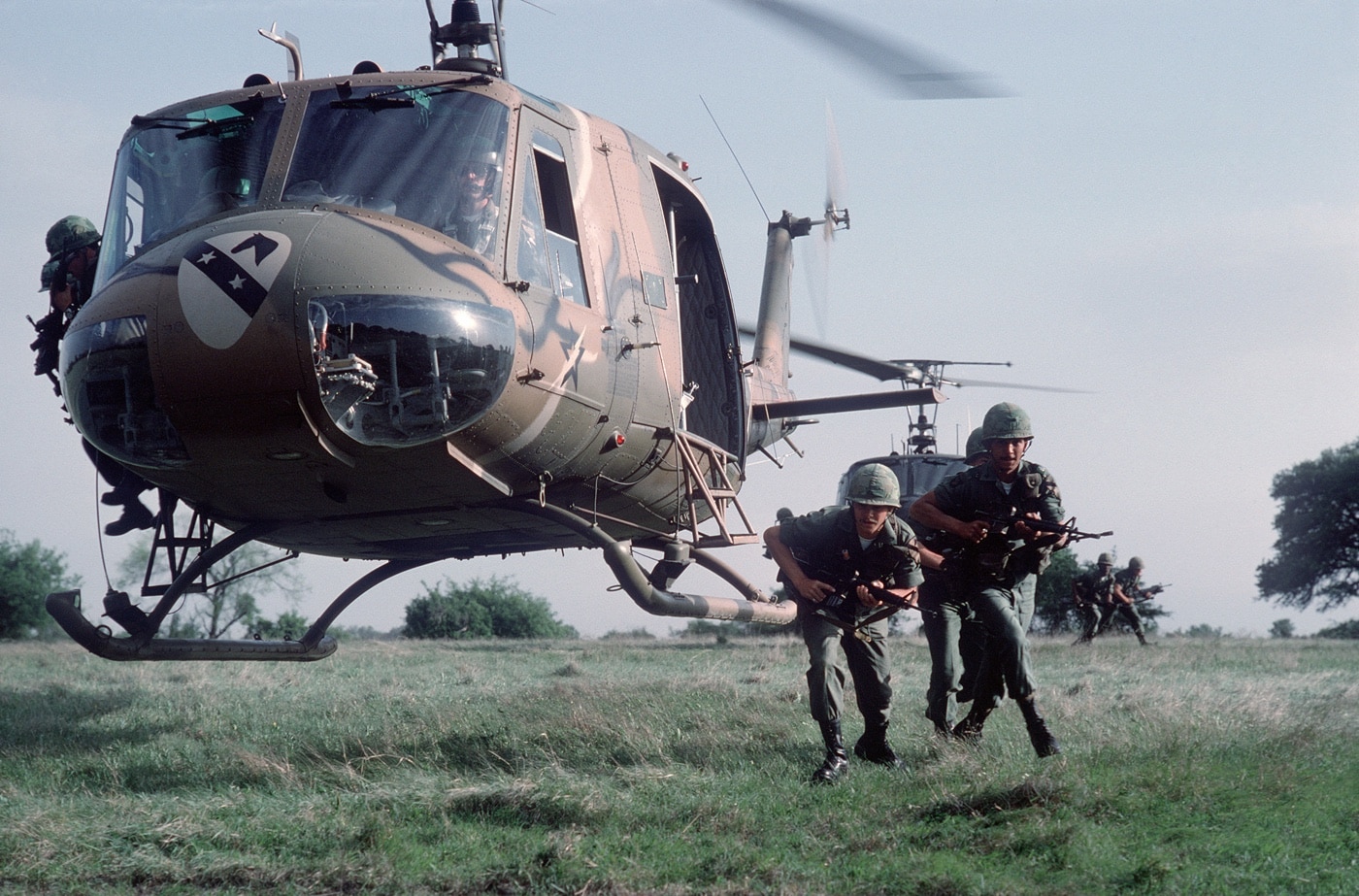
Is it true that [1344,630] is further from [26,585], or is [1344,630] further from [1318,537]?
[26,585]

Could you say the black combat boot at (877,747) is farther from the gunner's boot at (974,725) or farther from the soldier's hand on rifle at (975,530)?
the soldier's hand on rifle at (975,530)

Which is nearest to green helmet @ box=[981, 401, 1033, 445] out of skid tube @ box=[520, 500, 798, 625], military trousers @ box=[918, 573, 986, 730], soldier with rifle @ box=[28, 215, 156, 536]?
military trousers @ box=[918, 573, 986, 730]

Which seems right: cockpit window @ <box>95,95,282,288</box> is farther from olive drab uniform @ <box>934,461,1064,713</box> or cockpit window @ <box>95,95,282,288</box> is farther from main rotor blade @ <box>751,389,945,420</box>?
main rotor blade @ <box>751,389,945,420</box>

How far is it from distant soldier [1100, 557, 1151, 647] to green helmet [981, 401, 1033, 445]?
45.2 ft

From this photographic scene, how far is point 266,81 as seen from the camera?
23.2 ft

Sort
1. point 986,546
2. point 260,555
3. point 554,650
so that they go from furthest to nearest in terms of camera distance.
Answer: point 260,555, point 554,650, point 986,546

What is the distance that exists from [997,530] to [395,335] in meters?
3.29

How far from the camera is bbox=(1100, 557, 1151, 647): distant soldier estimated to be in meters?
20.7

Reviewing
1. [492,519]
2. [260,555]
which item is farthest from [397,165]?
[260,555]

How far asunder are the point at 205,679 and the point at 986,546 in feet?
27.0

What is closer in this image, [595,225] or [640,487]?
[595,225]

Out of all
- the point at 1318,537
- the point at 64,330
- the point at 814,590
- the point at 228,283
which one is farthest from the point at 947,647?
the point at 1318,537

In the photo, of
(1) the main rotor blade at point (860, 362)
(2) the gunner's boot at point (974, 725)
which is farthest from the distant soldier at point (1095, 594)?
(2) the gunner's boot at point (974, 725)

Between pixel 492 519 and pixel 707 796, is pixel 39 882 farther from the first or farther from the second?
pixel 492 519
